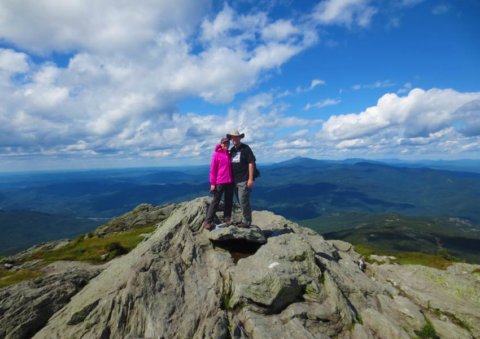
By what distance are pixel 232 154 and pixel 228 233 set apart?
584cm

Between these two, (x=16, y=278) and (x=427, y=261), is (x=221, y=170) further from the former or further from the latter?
(x=427, y=261)

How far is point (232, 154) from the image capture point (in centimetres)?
2191

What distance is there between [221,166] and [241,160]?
1.55 m

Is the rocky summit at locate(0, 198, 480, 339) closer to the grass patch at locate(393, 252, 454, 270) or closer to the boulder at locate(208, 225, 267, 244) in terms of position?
the boulder at locate(208, 225, 267, 244)

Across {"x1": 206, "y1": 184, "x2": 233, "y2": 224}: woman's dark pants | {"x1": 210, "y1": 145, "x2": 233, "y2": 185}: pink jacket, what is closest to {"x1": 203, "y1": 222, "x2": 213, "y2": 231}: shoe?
{"x1": 206, "y1": 184, "x2": 233, "y2": 224}: woman's dark pants

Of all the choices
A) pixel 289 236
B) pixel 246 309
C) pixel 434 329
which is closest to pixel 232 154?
pixel 289 236

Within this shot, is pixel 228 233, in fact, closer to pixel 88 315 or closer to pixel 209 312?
pixel 209 312

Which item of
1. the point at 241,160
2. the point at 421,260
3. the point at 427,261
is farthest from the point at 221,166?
the point at 427,261

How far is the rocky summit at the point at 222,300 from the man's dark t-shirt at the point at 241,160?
4138 millimetres

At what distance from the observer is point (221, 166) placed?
21641 mm

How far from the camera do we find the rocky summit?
1530 centimetres

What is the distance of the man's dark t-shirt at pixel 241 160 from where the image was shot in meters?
21.7

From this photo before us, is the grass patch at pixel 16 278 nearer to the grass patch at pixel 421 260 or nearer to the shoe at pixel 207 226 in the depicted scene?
the shoe at pixel 207 226

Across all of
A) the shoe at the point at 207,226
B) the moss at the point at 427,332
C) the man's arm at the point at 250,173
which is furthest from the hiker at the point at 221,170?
the moss at the point at 427,332
